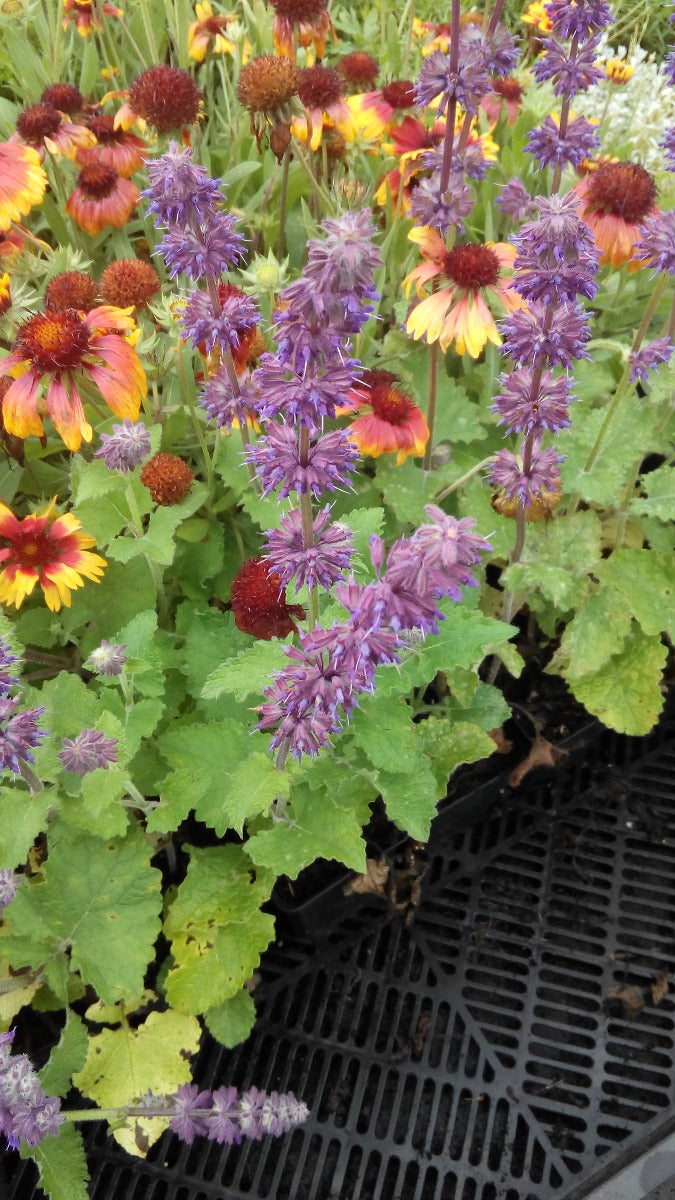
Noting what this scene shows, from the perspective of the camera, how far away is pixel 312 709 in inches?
31.9

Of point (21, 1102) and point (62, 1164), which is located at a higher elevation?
point (21, 1102)

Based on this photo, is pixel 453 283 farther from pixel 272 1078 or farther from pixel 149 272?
pixel 272 1078

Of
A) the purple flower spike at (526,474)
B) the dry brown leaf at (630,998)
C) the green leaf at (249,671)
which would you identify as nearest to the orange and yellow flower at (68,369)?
the green leaf at (249,671)

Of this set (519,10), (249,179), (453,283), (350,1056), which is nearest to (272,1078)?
(350,1056)

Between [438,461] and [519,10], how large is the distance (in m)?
2.15

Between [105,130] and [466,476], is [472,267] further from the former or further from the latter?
[105,130]

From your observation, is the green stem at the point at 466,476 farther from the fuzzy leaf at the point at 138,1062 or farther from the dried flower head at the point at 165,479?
the fuzzy leaf at the point at 138,1062

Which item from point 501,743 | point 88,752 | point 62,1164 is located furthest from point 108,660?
point 501,743

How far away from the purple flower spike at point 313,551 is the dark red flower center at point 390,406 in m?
0.49

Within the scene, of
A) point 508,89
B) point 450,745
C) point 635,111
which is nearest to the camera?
point 450,745

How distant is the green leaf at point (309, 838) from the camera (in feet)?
3.57

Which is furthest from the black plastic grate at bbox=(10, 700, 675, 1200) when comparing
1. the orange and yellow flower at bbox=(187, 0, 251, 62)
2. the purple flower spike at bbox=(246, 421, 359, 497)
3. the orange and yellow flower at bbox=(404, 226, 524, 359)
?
the orange and yellow flower at bbox=(187, 0, 251, 62)

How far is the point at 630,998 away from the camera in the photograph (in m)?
1.34

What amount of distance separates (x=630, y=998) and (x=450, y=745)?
47 centimetres
